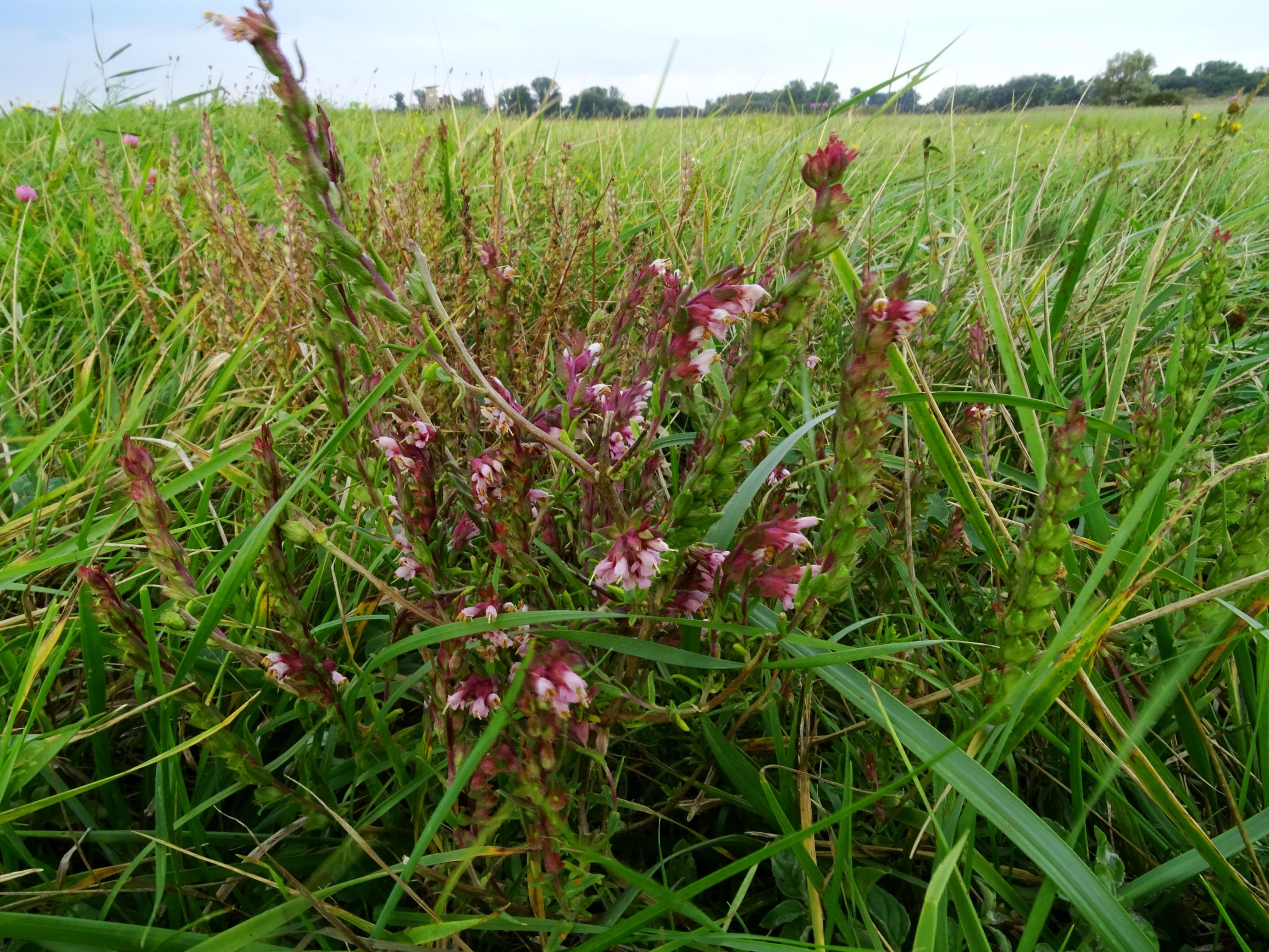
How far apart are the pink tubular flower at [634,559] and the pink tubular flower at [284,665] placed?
53 cm

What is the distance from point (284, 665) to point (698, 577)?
2.17 feet

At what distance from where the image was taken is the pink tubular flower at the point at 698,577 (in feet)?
3.80

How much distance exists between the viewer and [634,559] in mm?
945

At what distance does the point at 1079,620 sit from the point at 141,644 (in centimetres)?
148

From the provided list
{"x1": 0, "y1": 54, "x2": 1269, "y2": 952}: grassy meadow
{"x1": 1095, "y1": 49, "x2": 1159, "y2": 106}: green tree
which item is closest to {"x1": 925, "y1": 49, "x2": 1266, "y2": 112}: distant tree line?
{"x1": 1095, "y1": 49, "x2": 1159, "y2": 106}: green tree

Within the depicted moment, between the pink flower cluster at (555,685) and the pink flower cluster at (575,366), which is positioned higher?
the pink flower cluster at (575,366)

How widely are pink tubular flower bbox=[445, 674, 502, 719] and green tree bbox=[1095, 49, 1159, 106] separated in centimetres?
779

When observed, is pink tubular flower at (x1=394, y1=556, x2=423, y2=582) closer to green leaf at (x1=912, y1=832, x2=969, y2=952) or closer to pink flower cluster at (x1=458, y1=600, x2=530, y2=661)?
pink flower cluster at (x1=458, y1=600, x2=530, y2=661)

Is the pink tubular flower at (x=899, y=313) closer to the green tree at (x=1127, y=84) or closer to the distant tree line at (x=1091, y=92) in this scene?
the distant tree line at (x=1091, y=92)

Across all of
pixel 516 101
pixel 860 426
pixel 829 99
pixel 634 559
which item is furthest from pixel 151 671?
pixel 516 101

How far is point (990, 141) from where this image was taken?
572 cm

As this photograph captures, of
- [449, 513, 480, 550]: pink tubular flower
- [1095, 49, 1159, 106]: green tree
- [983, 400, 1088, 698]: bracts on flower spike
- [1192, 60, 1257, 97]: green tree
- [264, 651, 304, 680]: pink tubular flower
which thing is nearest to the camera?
[983, 400, 1088, 698]: bracts on flower spike

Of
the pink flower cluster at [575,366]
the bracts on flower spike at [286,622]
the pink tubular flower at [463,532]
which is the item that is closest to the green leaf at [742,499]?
the pink flower cluster at [575,366]

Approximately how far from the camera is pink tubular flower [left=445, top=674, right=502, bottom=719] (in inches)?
41.5
